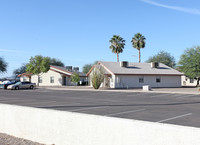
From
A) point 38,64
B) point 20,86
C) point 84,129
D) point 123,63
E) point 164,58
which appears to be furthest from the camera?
point 164,58

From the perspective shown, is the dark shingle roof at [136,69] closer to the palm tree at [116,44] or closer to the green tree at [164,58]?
the palm tree at [116,44]

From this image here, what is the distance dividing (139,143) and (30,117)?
14.7 ft

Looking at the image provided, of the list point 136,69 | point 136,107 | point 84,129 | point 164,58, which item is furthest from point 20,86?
point 164,58

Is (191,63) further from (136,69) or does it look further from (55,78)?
(55,78)

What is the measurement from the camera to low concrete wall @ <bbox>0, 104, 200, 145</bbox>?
5531 mm

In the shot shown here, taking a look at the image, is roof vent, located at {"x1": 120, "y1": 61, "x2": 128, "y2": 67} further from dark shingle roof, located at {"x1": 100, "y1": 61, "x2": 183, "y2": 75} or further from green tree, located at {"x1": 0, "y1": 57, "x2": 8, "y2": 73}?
green tree, located at {"x1": 0, "y1": 57, "x2": 8, "y2": 73}

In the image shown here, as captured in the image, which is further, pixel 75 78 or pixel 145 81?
pixel 75 78

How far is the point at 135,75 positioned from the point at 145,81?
279cm

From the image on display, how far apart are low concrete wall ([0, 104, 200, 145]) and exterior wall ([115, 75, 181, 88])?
35564 millimetres

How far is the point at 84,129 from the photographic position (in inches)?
284

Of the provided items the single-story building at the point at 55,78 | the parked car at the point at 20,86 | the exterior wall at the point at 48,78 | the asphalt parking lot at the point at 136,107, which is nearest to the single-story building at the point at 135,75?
the single-story building at the point at 55,78

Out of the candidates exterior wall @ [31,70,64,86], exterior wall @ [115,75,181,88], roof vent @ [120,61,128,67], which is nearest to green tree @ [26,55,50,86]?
exterior wall @ [31,70,64,86]

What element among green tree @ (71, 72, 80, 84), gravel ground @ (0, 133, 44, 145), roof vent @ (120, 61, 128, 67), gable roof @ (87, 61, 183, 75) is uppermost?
roof vent @ (120, 61, 128, 67)

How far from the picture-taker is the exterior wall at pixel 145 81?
44812mm
